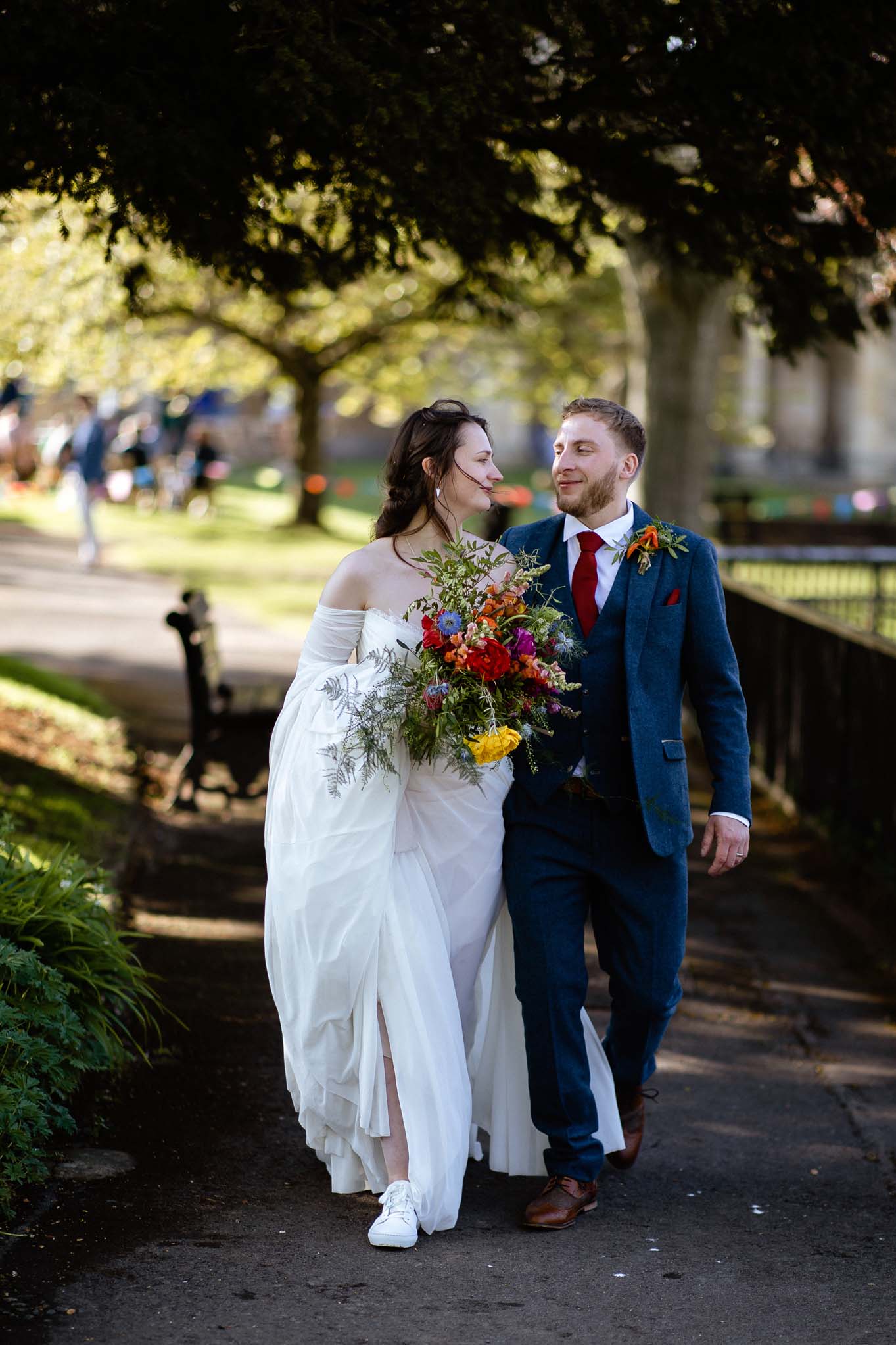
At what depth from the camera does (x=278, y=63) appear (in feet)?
17.0

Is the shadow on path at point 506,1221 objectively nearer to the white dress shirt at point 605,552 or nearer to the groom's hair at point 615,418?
the white dress shirt at point 605,552

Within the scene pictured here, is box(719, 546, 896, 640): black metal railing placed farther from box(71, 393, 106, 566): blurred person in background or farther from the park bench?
box(71, 393, 106, 566): blurred person in background

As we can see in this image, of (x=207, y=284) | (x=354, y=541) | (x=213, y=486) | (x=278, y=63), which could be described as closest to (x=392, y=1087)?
(x=278, y=63)

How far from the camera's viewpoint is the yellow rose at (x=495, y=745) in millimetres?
4141

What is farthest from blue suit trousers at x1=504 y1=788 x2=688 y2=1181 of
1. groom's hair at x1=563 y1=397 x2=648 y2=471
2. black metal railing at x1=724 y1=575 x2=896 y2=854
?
→ black metal railing at x1=724 y1=575 x2=896 y2=854

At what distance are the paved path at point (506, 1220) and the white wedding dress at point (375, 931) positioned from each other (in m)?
0.24

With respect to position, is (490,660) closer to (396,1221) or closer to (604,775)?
(604,775)

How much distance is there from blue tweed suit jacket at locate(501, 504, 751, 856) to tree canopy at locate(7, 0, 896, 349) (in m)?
1.77

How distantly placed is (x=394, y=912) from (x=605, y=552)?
1190 millimetres

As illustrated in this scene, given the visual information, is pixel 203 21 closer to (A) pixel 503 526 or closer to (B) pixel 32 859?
(B) pixel 32 859

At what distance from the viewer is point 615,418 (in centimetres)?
457

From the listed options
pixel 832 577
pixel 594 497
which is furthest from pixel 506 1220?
pixel 832 577

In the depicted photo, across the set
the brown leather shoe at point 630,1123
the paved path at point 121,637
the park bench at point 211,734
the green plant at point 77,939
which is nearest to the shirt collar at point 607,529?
the brown leather shoe at point 630,1123

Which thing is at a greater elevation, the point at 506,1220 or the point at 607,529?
the point at 607,529
